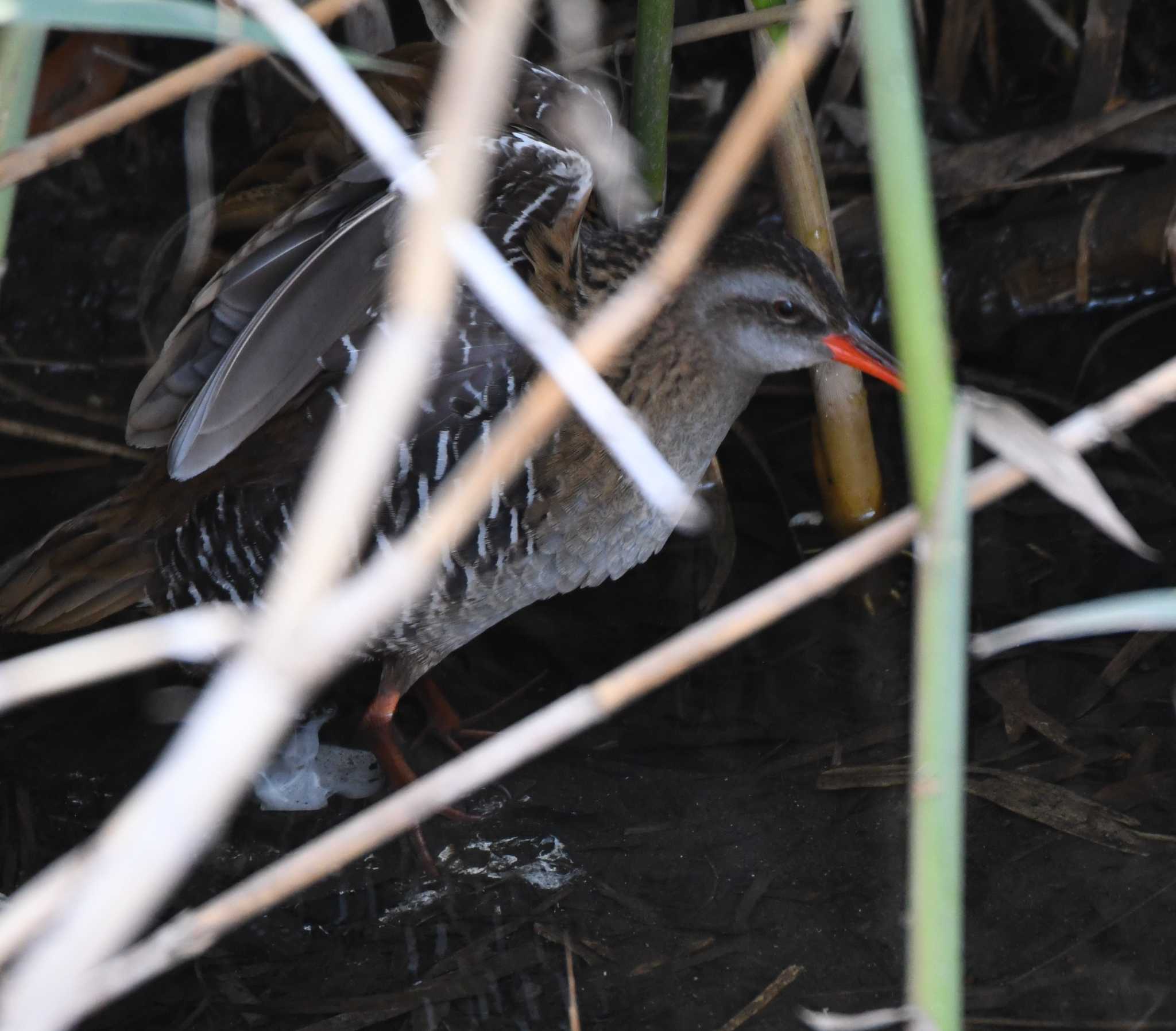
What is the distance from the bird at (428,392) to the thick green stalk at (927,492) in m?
1.25

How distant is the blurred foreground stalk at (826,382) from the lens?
2.40m

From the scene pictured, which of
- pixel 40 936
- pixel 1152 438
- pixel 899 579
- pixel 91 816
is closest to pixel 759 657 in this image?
pixel 899 579

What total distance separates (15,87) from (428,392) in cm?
107

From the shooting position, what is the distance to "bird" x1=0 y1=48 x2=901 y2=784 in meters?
2.08

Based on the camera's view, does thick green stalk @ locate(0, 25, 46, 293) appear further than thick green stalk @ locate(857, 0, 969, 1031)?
Yes

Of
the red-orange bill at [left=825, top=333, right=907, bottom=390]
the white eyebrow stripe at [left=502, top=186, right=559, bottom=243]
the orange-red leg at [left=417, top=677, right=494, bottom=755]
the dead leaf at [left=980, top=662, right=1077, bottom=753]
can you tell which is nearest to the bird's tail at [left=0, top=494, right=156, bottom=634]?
the orange-red leg at [left=417, top=677, right=494, bottom=755]

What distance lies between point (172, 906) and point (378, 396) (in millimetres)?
1701

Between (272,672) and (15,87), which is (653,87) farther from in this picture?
(272,672)

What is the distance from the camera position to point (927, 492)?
0.89m

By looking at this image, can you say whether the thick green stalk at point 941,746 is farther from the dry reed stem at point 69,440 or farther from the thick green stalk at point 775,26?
the dry reed stem at point 69,440

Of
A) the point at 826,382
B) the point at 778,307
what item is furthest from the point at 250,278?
the point at 826,382

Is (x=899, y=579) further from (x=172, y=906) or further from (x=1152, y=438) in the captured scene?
(x=172, y=906)

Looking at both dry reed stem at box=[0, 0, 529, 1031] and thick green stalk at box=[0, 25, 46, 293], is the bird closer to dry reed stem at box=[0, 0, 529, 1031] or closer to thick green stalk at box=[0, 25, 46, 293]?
thick green stalk at box=[0, 25, 46, 293]

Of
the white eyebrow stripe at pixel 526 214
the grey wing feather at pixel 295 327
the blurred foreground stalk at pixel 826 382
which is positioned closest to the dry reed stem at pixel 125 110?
the grey wing feather at pixel 295 327
